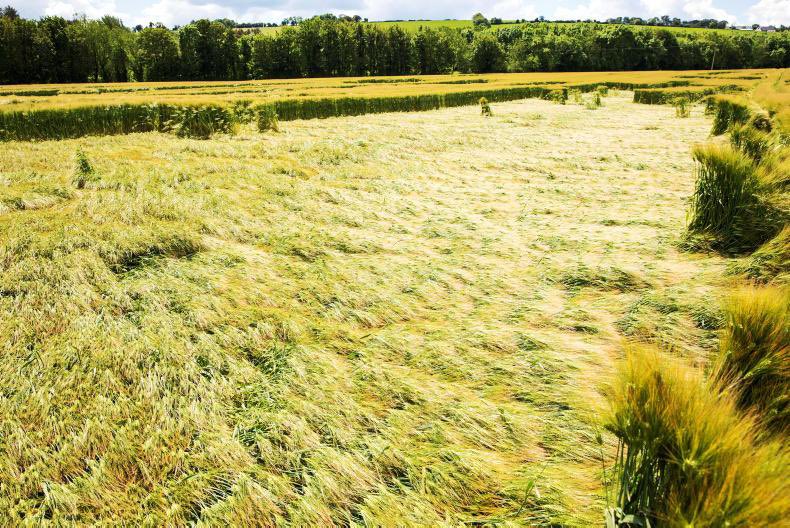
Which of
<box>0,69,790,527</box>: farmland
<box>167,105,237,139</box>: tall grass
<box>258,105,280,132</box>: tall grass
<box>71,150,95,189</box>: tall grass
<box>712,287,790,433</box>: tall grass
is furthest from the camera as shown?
<box>258,105,280,132</box>: tall grass

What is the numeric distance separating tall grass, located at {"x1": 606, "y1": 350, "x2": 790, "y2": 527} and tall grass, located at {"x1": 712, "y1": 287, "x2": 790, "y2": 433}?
1.62 ft

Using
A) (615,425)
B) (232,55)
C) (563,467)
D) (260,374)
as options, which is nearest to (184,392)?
(260,374)

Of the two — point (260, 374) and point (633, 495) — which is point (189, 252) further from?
point (633, 495)

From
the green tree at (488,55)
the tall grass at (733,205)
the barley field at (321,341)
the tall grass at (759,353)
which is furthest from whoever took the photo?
the green tree at (488,55)

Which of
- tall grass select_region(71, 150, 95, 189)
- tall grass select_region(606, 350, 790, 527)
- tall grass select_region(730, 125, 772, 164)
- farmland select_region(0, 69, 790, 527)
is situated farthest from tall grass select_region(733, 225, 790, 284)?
tall grass select_region(71, 150, 95, 189)

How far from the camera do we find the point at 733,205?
17.2ft

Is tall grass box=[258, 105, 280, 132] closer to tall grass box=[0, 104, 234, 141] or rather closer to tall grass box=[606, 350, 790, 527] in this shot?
tall grass box=[0, 104, 234, 141]

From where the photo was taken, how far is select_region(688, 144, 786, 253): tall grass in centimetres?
507

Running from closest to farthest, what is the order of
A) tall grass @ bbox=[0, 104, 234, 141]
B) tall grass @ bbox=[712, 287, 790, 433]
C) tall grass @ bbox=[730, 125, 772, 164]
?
tall grass @ bbox=[712, 287, 790, 433]
tall grass @ bbox=[730, 125, 772, 164]
tall grass @ bbox=[0, 104, 234, 141]

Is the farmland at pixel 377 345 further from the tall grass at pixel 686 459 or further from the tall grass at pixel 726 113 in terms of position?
the tall grass at pixel 726 113

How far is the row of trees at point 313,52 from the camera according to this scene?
62.4m

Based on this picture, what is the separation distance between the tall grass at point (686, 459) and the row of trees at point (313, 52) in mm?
83145

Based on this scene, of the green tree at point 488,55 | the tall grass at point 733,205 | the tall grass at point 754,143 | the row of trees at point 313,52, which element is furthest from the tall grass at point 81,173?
the green tree at point 488,55

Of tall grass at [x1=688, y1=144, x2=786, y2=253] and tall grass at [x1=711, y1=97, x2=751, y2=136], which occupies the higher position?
tall grass at [x1=711, y1=97, x2=751, y2=136]
